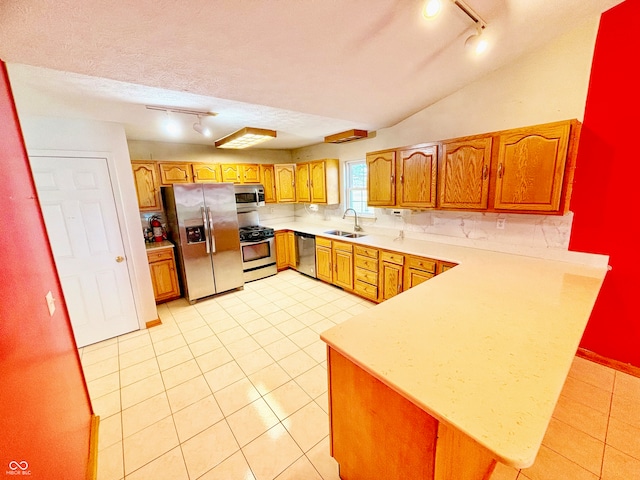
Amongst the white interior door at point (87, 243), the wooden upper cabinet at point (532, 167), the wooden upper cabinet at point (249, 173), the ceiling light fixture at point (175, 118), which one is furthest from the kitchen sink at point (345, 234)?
the white interior door at point (87, 243)

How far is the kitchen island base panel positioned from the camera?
0.94m

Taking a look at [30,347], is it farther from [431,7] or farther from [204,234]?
[204,234]

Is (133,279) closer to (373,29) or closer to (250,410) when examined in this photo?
(250,410)

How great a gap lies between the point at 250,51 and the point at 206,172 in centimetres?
295

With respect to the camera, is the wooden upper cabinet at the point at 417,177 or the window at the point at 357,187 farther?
the window at the point at 357,187

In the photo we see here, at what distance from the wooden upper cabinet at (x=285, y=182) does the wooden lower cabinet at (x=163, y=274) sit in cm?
214

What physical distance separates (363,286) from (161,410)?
251cm

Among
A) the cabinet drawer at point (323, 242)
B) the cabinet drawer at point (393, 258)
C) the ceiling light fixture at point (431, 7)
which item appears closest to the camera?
the ceiling light fixture at point (431, 7)

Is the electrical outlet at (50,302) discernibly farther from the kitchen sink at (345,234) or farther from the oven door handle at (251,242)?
the kitchen sink at (345,234)

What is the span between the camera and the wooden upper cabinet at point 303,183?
15.2ft

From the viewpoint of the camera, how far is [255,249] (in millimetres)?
4422

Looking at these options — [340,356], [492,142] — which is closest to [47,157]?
[340,356]

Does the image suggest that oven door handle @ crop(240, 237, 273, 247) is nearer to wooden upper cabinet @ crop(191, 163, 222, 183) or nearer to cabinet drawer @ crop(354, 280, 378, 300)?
wooden upper cabinet @ crop(191, 163, 222, 183)

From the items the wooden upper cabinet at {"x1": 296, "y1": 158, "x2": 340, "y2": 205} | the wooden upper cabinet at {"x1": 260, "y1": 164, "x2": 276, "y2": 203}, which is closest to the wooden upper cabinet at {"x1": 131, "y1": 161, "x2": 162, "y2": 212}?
the wooden upper cabinet at {"x1": 260, "y1": 164, "x2": 276, "y2": 203}
